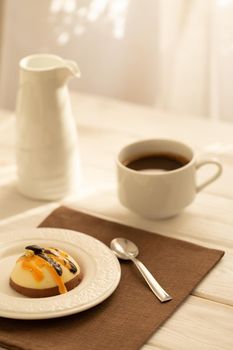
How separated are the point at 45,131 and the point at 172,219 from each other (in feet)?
0.76

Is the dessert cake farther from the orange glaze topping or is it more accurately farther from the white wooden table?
the white wooden table

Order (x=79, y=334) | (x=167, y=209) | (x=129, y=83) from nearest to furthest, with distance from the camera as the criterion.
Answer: (x=79, y=334), (x=167, y=209), (x=129, y=83)

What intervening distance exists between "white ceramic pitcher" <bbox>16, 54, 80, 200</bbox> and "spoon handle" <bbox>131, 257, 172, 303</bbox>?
9.2 inches

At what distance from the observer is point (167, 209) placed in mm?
1044

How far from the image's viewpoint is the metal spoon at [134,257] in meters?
0.88

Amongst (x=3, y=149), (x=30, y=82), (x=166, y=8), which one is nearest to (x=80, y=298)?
(x=30, y=82)

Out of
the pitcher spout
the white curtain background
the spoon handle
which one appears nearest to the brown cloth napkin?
the spoon handle

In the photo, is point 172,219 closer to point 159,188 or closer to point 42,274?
point 159,188

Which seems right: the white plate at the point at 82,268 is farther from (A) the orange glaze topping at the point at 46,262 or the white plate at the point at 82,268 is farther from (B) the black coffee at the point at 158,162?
(B) the black coffee at the point at 158,162

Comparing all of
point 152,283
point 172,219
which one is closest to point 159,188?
point 172,219

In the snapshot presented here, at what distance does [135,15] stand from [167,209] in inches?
30.9

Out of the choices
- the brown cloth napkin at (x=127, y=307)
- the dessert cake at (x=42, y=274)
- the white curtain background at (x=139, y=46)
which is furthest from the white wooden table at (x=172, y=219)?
the white curtain background at (x=139, y=46)

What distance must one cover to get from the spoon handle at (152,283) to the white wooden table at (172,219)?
0.02 meters

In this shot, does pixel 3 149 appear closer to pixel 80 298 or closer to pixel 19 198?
pixel 19 198
